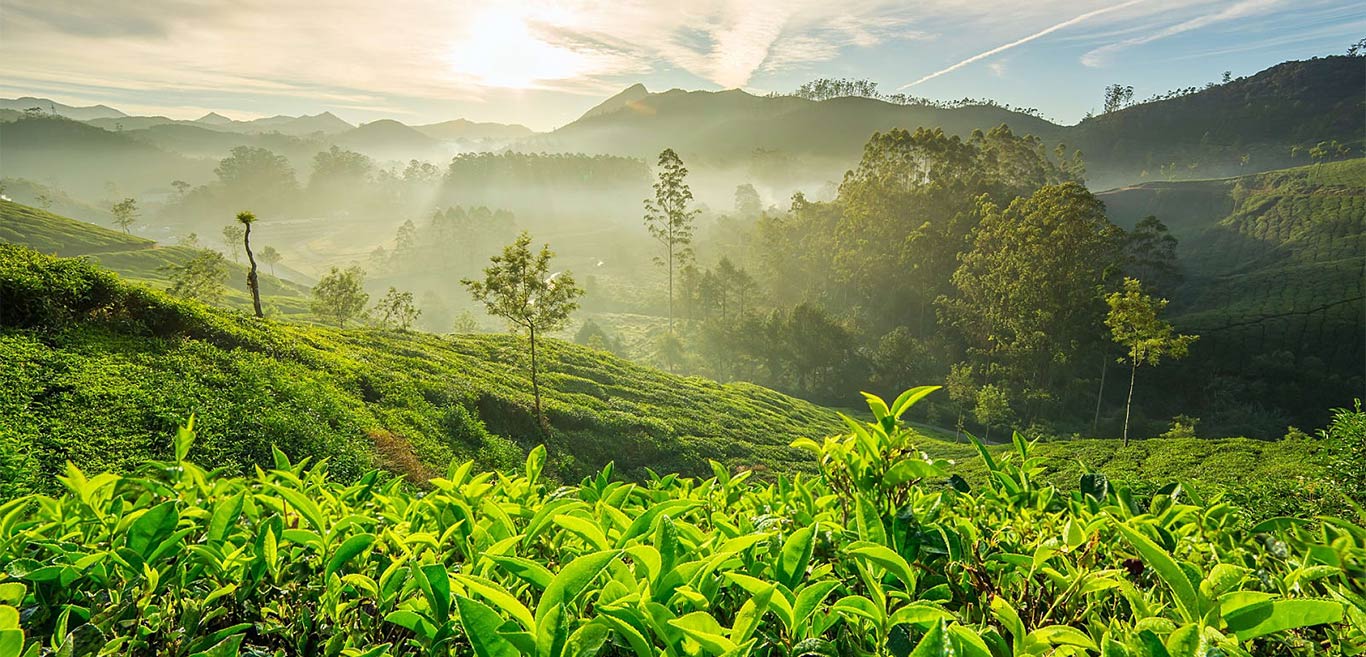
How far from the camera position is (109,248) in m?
66.8

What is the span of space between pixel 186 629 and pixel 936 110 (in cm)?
17131

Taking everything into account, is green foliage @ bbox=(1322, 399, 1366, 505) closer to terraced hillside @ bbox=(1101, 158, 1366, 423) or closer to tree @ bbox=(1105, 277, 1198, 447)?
tree @ bbox=(1105, 277, 1198, 447)

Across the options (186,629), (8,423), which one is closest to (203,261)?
(8,423)

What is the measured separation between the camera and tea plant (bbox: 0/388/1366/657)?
78cm

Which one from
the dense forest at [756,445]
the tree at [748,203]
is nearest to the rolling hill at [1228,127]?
the tree at [748,203]

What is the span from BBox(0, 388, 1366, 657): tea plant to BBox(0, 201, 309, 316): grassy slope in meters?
66.3

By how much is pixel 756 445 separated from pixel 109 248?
84.0 meters

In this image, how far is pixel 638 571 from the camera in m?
1.00

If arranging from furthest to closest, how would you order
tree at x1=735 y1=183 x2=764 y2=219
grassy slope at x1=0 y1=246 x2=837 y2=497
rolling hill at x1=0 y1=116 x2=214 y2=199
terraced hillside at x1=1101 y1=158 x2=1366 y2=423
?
rolling hill at x1=0 y1=116 x2=214 y2=199
tree at x1=735 y1=183 x2=764 y2=219
terraced hillside at x1=1101 y1=158 x2=1366 y2=423
grassy slope at x1=0 y1=246 x2=837 y2=497

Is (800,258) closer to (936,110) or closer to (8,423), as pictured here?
(8,423)

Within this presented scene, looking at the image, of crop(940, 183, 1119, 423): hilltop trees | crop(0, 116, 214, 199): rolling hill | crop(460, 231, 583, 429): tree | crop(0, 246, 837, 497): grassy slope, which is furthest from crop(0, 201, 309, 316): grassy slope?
crop(0, 116, 214, 199): rolling hill

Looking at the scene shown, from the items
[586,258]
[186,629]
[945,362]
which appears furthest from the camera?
[586,258]

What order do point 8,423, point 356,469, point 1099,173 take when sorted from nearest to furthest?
point 8,423
point 356,469
point 1099,173

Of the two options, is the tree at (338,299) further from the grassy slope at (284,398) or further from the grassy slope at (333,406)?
the grassy slope at (284,398)
